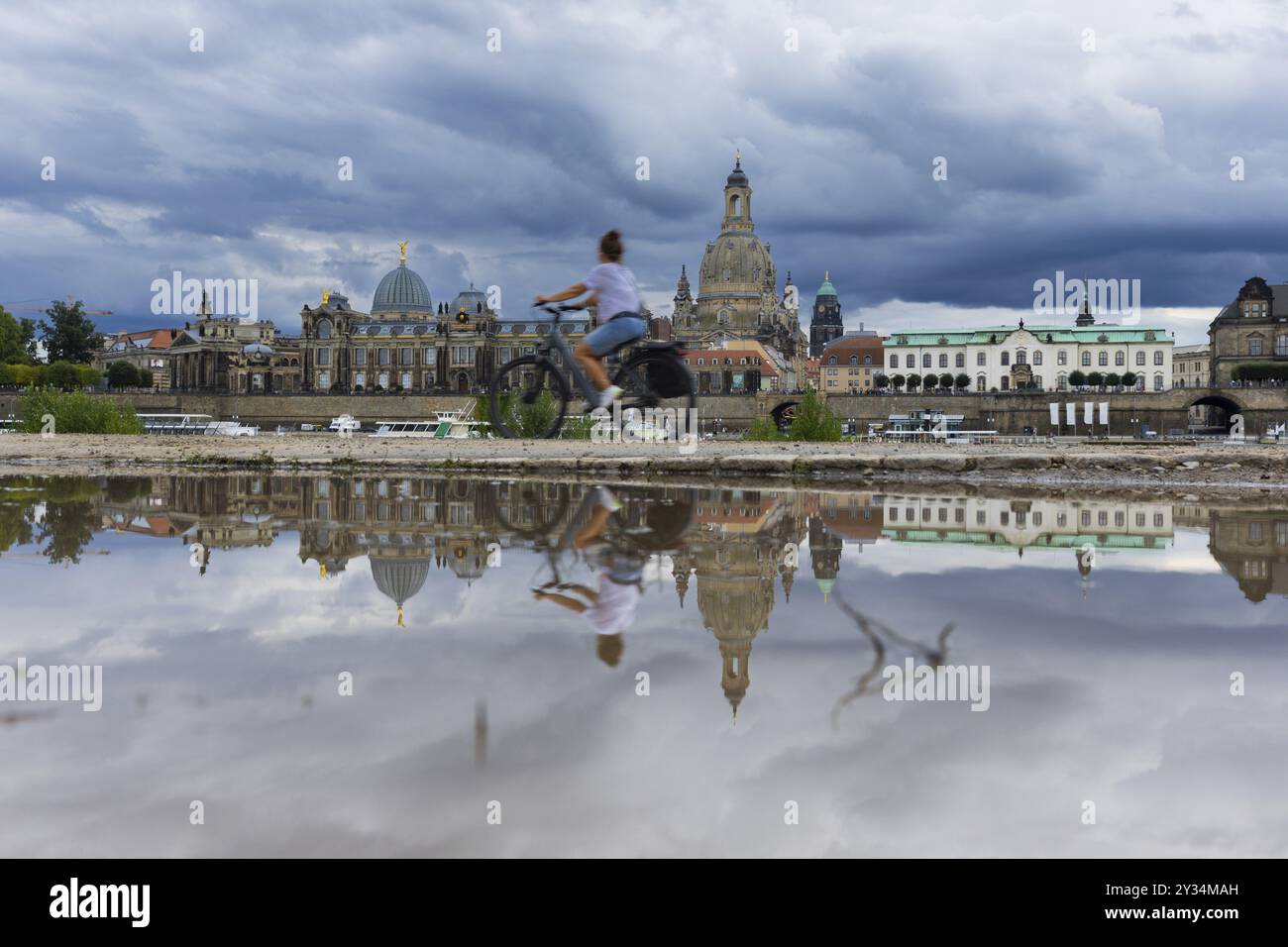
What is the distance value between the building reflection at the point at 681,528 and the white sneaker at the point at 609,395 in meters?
0.91

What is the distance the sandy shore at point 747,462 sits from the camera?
37.5 feet

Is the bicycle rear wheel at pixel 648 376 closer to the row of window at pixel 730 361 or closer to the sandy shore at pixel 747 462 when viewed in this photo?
the sandy shore at pixel 747 462

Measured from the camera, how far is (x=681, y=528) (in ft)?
21.6

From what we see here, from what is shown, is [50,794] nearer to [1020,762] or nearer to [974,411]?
[1020,762]

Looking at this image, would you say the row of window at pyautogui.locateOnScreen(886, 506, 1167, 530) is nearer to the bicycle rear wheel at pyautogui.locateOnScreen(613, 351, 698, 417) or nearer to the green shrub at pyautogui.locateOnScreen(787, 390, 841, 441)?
the bicycle rear wheel at pyautogui.locateOnScreen(613, 351, 698, 417)

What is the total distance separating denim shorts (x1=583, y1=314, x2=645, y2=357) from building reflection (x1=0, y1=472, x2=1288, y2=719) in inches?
56.8

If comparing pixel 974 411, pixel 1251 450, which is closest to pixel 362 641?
pixel 1251 450

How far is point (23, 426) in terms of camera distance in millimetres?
27875

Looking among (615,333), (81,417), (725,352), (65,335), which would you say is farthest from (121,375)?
(615,333)

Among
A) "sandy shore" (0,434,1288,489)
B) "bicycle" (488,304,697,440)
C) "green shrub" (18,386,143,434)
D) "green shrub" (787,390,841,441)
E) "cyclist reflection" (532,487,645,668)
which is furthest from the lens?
"green shrub" (787,390,841,441)

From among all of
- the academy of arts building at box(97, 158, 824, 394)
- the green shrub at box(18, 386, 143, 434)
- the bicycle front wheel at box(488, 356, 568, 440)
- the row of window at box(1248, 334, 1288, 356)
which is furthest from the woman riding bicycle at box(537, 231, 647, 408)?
the row of window at box(1248, 334, 1288, 356)

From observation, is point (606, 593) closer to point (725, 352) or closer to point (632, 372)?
point (632, 372)

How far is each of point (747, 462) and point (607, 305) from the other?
13.2ft

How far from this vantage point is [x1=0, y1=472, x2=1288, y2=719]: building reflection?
4.61 metres
